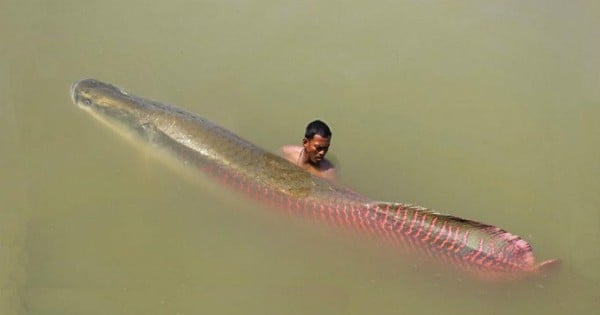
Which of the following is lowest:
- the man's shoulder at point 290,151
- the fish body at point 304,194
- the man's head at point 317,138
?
the fish body at point 304,194

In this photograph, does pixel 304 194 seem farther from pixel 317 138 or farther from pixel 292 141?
pixel 292 141

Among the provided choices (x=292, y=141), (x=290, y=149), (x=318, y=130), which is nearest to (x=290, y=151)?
(x=290, y=149)

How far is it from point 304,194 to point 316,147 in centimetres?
25

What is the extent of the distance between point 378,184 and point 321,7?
1795 mm

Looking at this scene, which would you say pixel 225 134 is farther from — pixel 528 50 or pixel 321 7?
pixel 528 50

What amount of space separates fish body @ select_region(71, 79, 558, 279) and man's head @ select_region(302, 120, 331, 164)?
0.14 meters

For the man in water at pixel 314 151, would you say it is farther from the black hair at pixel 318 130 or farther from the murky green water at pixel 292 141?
the murky green water at pixel 292 141

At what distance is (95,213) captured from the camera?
3420 mm

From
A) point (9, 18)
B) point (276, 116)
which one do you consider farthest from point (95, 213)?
point (9, 18)

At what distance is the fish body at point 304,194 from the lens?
9.86 feet

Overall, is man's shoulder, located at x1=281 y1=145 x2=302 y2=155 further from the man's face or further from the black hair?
the black hair

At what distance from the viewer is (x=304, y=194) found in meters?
3.21

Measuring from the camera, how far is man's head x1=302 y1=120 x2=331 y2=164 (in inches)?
124

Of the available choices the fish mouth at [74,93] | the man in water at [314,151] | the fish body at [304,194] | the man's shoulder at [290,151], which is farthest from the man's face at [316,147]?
the fish mouth at [74,93]
